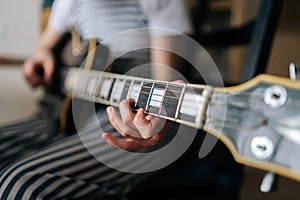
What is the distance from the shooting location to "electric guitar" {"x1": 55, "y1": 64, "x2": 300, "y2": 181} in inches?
10.3

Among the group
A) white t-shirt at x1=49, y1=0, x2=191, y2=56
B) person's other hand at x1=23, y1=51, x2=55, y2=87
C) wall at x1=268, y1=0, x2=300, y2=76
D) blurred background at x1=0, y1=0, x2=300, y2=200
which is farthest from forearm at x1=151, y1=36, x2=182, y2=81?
wall at x1=268, y1=0, x2=300, y2=76

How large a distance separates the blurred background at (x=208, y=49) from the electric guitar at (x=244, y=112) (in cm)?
33

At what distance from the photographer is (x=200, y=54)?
43 cm

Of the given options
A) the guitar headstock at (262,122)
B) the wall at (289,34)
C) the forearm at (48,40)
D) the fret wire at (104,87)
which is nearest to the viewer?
the guitar headstock at (262,122)

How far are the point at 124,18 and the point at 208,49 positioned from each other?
0.30 metres

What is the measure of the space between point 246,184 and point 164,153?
403mm

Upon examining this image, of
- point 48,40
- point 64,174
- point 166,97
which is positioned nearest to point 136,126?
point 166,97

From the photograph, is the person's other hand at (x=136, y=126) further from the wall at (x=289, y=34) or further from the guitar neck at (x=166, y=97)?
the wall at (x=289, y=34)

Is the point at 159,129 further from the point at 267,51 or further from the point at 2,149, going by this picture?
the point at 2,149

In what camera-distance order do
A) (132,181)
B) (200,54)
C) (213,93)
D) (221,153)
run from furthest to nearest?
(221,153), (132,181), (200,54), (213,93)

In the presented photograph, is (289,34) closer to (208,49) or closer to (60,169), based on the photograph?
(208,49)

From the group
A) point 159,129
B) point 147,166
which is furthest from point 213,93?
point 147,166

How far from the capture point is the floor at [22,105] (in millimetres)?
745

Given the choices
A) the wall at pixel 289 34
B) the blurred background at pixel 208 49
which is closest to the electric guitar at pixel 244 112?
the blurred background at pixel 208 49
